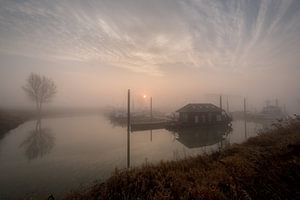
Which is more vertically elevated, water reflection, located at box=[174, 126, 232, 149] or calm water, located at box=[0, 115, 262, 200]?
calm water, located at box=[0, 115, 262, 200]

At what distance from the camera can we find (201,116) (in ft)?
129

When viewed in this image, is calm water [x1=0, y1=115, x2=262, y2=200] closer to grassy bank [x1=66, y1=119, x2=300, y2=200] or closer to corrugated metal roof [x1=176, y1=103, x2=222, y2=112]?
grassy bank [x1=66, y1=119, x2=300, y2=200]

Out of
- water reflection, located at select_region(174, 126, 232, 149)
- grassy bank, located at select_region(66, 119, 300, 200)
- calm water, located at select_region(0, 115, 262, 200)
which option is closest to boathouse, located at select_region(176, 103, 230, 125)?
water reflection, located at select_region(174, 126, 232, 149)

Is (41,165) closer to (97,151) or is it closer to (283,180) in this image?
(97,151)

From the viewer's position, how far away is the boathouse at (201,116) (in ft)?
126

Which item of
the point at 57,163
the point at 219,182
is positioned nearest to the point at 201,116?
the point at 57,163

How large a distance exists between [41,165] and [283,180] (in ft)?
53.0

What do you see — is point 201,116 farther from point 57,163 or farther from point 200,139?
point 57,163

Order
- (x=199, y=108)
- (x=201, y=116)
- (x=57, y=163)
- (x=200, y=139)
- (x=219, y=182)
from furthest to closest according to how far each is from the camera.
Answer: (x=199, y=108), (x=201, y=116), (x=200, y=139), (x=57, y=163), (x=219, y=182)

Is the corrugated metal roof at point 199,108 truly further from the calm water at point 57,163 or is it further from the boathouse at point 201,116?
the calm water at point 57,163

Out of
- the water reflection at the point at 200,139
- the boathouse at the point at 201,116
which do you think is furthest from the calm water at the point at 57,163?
the boathouse at the point at 201,116

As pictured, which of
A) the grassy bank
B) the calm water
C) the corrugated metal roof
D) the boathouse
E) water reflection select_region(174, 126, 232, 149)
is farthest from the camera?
the corrugated metal roof

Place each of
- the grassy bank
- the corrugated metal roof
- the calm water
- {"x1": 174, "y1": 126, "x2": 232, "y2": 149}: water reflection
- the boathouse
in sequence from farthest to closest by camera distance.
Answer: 1. the corrugated metal roof
2. the boathouse
3. {"x1": 174, "y1": 126, "x2": 232, "y2": 149}: water reflection
4. the calm water
5. the grassy bank

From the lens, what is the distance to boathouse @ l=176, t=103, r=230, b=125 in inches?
1515
